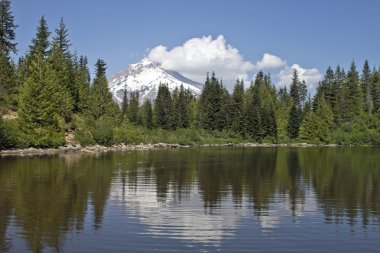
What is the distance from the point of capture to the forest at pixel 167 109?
7688 cm

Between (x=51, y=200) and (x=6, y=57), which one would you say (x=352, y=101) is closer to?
(x=6, y=57)

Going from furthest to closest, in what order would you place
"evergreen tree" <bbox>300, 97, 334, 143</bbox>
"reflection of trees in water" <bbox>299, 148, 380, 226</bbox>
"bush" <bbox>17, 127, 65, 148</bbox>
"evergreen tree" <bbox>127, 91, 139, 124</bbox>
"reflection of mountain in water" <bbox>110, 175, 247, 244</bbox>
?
"evergreen tree" <bbox>127, 91, 139, 124</bbox> < "evergreen tree" <bbox>300, 97, 334, 143</bbox> < "bush" <bbox>17, 127, 65, 148</bbox> < "reflection of trees in water" <bbox>299, 148, 380, 226</bbox> < "reflection of mountain in water" <bbox>110, 175, 247, 244</bbox>

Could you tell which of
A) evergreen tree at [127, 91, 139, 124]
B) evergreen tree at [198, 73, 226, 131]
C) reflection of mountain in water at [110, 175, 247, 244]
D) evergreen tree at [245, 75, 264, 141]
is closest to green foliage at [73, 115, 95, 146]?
evergreen tree at [127, 91, 139, 124]

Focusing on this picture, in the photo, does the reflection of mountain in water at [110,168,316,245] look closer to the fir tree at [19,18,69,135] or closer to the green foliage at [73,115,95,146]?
the fir tree at [19,18,69,135]

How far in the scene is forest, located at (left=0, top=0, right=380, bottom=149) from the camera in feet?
252

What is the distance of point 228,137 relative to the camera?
144 meters

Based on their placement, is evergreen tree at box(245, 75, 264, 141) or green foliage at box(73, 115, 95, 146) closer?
green foliage at box(73, 115, 95, 146)

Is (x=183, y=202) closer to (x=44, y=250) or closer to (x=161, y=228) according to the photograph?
(x=161, y=228)

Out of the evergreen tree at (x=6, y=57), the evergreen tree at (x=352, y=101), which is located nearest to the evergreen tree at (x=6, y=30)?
the evergreen tree at (x=6, y=57)

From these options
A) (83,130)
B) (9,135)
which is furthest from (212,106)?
(9,135)

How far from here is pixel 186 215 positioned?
19.6m

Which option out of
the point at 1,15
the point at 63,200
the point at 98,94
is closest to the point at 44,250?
the point at 63,200

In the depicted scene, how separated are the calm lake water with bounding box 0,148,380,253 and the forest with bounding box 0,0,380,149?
42.8 m

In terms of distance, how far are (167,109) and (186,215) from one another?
422 feet
